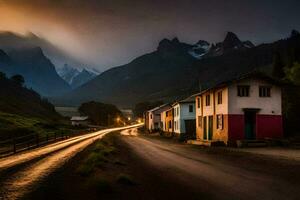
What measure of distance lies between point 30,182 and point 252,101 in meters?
31.8

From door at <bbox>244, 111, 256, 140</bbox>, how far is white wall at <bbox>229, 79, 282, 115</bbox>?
0.89 m

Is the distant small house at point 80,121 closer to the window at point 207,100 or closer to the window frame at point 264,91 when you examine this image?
the window at point 207,100

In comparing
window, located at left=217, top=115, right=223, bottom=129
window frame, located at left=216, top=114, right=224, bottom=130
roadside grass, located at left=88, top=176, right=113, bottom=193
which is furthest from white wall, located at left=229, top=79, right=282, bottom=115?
roadside grass, located at left=88, top=176, right=113, bottom=193

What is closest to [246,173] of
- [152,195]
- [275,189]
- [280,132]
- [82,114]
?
[275,189]

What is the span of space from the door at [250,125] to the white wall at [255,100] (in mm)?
892

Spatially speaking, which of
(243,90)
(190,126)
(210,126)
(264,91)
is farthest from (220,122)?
(190,126)

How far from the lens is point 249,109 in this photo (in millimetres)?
42625

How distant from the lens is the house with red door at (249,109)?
1660 inches

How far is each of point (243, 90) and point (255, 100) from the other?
172 centimetres

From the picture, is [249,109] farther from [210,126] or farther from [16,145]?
[16,145]

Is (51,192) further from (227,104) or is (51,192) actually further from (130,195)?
(227,104)

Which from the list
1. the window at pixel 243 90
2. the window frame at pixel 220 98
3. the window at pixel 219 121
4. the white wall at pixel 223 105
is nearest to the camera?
the white wall at pixel 223 105

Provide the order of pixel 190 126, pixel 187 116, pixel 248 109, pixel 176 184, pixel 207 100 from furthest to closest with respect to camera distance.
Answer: pixel 187 116, pixel 190 126, pixel 207 100, pixel 248 109, pixel 176 184

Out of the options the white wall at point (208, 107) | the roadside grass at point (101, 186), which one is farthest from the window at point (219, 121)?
the roadside grass at point (101, 186)
